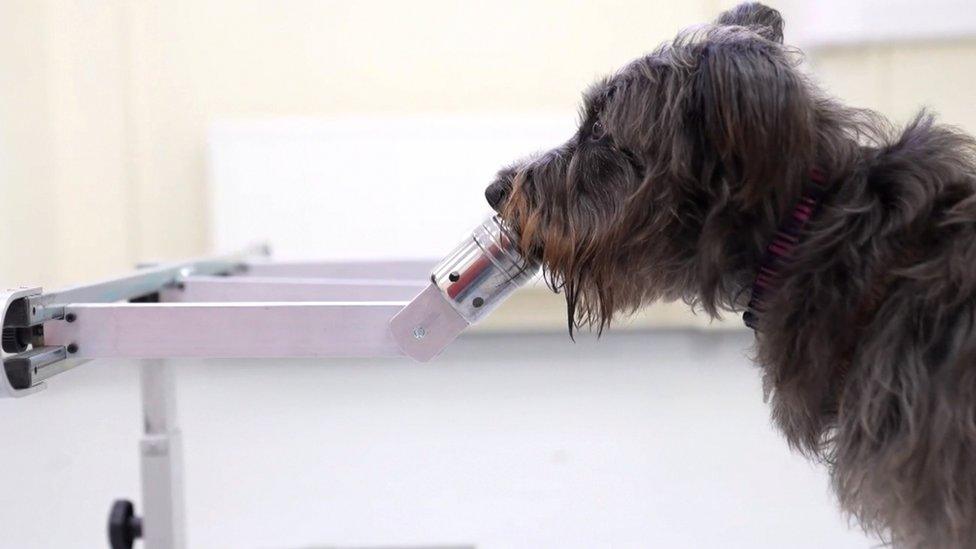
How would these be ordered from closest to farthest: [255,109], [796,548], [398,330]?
[398,330], [796,548], [255,109]

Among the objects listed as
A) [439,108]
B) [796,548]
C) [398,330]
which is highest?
[439,108]

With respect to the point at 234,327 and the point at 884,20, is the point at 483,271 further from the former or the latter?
the point at 884,20

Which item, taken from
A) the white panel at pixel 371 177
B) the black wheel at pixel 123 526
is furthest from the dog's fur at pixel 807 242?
the white panel at pixel 371 177

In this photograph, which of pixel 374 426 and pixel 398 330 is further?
pixel 374 426

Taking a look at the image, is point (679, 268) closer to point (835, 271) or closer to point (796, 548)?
point (835, 271)

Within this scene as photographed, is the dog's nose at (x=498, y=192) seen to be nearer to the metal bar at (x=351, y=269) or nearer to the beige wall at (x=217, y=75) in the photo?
the metal bar at (x=351, y=269)

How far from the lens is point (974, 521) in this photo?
2.99 feet

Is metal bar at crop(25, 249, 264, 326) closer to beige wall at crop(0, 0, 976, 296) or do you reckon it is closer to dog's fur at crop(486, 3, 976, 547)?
dog's fur at crop(486, 3, 976, 547)

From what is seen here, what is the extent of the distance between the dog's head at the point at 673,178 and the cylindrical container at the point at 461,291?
34mm

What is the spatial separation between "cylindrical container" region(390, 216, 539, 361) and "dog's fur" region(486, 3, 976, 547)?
0.13 ft

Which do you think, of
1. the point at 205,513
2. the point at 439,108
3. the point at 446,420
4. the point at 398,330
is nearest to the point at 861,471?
the point at 398,330

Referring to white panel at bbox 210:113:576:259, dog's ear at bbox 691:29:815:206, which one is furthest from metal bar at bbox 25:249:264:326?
white panel at bbox 210:113:576:259

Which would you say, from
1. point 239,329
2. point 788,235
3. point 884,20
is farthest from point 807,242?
point 884,20

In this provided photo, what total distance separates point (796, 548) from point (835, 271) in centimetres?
132
